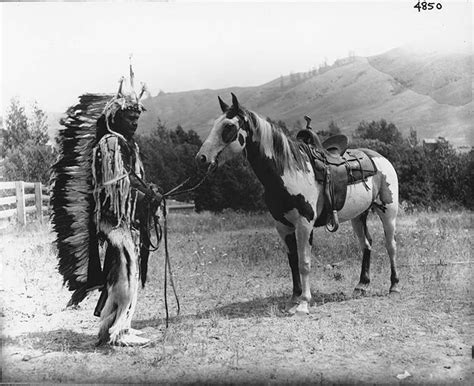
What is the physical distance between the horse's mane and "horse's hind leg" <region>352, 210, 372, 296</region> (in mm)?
1275

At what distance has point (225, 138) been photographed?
173 inches

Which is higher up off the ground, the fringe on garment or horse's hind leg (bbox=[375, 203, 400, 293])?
the fringe on garment

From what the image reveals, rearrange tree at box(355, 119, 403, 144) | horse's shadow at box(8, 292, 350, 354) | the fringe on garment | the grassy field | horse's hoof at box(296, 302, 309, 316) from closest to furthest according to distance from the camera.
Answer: the grassy field < the fringe on garment < horse's shadow at box(8, 292, 350, 354) < horse's hoof at box(296, 302, 309, 316) < tree at box(355, 119, 403, 144)

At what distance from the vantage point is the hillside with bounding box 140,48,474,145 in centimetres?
497

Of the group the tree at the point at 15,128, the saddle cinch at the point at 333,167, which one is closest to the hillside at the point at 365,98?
the saddle cinch at the point at 333,167

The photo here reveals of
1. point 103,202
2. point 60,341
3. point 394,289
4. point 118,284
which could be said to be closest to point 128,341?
point 118,284

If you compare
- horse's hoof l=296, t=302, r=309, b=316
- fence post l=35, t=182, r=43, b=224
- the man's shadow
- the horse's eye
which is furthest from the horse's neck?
fence post l=35, t=182, r=43, b=224

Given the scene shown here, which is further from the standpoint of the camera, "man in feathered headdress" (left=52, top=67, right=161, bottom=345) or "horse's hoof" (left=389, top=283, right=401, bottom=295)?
"horse's hoof" (left=389, top=283, right=401, bottom=295)

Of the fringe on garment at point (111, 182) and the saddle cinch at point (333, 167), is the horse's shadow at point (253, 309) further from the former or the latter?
the fringe on garment at point (111, 182)

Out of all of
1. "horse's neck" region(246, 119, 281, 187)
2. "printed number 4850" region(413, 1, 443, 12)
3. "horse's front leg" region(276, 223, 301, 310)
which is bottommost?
"horse's front leg" region(276, 223, 301, 310)

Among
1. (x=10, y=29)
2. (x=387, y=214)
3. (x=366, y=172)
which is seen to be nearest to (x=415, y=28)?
(x=366, y=172)

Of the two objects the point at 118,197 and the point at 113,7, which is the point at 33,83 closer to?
the point at 113,7

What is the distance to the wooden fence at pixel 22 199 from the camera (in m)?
5.04

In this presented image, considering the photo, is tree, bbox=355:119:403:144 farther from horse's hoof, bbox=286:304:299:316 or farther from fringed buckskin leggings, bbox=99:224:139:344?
fringed buckskin leggings, bbox=99:224:139:344
